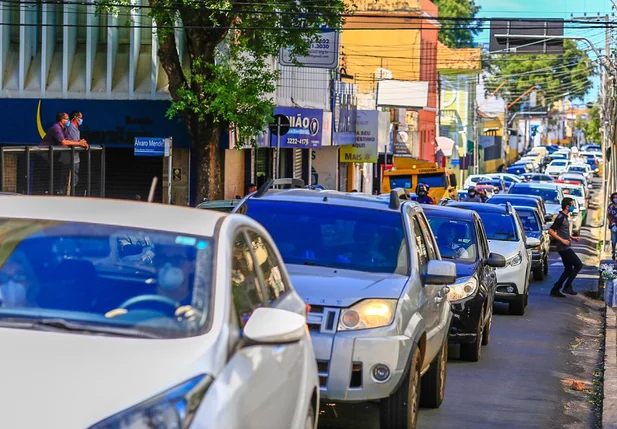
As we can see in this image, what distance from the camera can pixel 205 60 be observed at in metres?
24.6

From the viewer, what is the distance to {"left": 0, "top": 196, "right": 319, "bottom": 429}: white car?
387 centimetres

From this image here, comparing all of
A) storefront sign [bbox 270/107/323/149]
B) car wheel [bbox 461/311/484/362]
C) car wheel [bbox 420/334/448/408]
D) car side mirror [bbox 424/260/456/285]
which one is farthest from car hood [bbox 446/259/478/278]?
storefront sign [bbox 270/107/323/149]

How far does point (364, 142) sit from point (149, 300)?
1635 inches

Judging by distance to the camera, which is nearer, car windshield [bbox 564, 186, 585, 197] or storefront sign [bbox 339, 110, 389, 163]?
storefront sign [bbox 339, 110, 389, 163]

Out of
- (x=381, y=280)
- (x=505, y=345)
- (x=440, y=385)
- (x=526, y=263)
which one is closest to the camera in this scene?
(x=381, y=280)

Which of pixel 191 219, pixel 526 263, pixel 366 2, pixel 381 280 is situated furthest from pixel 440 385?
pixel 366 2

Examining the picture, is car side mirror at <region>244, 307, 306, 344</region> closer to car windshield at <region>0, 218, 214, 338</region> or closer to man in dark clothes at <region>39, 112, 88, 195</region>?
car windshield at <region>0, 218, 214, 338</region>

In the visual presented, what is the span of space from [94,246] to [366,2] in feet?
209

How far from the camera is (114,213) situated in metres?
5.12

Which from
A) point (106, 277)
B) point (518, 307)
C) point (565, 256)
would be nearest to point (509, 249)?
point (518, 307)

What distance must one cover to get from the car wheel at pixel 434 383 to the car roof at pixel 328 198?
1334 millimetres

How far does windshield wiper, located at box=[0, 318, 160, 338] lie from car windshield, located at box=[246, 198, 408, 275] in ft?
15.2

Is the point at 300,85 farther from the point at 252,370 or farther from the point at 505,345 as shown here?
the point at 252,370

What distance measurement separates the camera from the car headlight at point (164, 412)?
3756 mm
